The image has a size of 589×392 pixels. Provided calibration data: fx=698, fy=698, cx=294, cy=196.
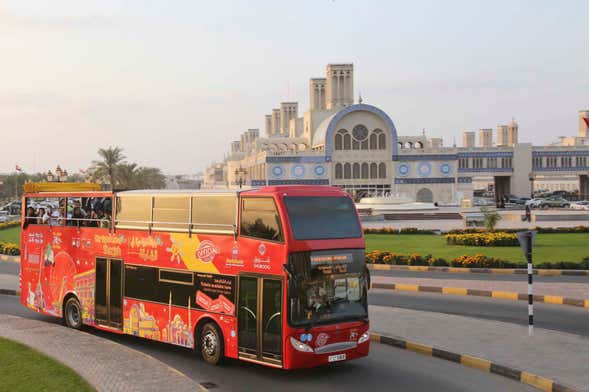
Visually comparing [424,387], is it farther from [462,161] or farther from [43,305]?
[462,161]

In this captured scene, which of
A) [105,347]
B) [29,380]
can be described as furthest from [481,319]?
[29,380]

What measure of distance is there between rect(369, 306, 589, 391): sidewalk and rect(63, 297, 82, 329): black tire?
22.3 ft

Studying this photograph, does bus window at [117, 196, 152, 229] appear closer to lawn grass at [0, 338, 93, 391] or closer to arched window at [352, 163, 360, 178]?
lawn grass at [0, 338, 93, 391]

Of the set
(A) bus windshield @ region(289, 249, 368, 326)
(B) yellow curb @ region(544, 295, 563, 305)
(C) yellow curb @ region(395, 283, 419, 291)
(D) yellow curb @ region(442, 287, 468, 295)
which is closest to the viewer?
(A) bus windshield @ region(289, 249, 368, 326)

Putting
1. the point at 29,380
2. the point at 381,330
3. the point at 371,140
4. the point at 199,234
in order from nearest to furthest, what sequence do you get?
the point at 29,380
the point at 199,234
the point at 381,330
the point at 371,140

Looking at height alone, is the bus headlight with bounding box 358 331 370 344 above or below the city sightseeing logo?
below

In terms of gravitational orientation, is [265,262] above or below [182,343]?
above

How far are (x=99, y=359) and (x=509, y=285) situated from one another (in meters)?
14.3

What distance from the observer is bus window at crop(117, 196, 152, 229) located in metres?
14.3

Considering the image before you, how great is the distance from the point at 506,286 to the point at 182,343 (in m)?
12.5

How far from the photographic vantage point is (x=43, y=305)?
17469 millimetres

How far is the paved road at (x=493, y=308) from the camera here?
54.5 feet

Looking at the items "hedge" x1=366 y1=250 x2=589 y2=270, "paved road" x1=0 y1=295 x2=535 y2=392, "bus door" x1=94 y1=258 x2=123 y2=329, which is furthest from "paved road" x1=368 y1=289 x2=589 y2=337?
"bus door" x1=94 y1=258 x2=123 y2=329

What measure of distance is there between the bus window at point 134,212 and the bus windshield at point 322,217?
12.9ft
